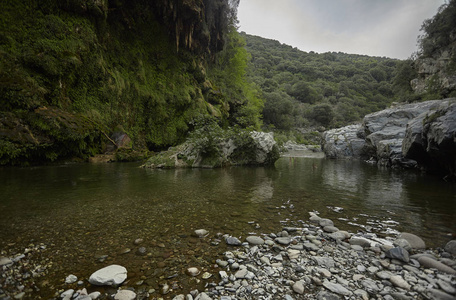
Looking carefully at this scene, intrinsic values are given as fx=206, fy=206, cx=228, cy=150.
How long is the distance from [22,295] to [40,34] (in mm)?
13400

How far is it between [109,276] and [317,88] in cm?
7811

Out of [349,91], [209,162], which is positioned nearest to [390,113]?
[209,162]

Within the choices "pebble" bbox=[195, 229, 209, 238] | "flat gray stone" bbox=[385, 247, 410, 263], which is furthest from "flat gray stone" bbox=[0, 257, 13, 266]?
"flat gray stone" bbox=[385, 247, 410, 263]

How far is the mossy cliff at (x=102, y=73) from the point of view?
944cm

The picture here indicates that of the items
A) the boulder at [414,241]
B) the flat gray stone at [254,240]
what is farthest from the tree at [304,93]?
the flat gray stone at [254,240]

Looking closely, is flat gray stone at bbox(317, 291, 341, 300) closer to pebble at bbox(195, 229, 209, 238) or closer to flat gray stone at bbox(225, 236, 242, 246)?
flat gray stone at bbox(225, 236, 242, 246)

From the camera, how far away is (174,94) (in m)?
17.1

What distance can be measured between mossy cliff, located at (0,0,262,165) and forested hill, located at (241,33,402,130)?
1010 inches

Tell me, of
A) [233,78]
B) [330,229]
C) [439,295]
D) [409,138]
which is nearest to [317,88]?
[233,78]

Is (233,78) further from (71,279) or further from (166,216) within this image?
(71,279)

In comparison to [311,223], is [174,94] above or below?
above

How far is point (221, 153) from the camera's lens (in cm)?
1234

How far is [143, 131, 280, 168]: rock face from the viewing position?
11.6 meters

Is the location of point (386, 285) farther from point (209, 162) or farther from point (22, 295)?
point (209, 162)
